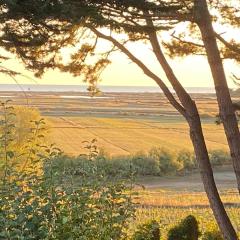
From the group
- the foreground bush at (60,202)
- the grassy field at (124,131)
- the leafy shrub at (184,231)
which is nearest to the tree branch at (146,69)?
the leafy shrub at (184,231)

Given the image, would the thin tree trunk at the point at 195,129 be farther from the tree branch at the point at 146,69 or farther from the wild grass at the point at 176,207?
the wild grass at the point at 176,207

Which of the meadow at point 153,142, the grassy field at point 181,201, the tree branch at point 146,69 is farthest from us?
the meadow at point 153,142

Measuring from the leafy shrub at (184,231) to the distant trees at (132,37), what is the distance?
92.7 inches

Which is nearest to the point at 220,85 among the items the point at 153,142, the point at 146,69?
the point at 146,69

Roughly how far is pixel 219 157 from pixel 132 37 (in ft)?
199

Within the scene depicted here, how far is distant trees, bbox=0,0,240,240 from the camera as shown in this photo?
620 centimetres

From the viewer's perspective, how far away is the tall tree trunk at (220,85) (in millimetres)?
9422

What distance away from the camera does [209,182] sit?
10.3 metres

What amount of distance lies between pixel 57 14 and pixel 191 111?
204 inches

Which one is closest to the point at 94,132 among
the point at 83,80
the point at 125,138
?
the point at 125,138

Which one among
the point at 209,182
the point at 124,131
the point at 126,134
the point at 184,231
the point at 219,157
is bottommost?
the point at 126,134

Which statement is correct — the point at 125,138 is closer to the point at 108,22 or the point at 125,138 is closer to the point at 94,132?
the point at 94,132

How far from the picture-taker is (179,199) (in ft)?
135

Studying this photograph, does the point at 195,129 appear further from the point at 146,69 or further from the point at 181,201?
the point at 181,201
